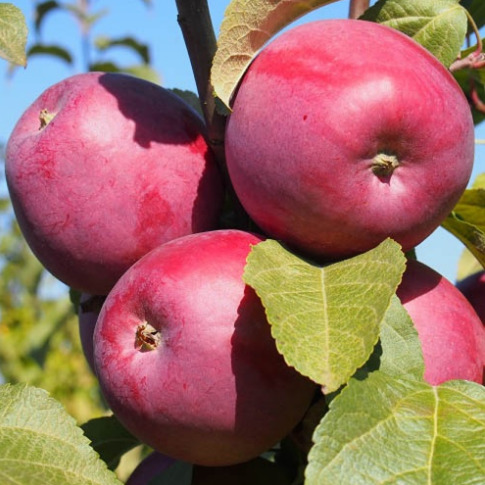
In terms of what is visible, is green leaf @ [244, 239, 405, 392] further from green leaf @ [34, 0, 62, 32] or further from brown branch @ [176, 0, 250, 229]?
green leaf @ [34, 0, 62, 32]

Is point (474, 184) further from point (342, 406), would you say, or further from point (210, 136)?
point (342, 406)

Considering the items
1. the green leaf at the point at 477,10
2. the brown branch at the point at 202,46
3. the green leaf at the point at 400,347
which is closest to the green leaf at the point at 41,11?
the green leaf at the point at 477,10

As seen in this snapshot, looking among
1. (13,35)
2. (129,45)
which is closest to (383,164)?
(13,35)

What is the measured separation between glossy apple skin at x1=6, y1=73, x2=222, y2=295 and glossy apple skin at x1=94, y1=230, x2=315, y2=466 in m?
0.11

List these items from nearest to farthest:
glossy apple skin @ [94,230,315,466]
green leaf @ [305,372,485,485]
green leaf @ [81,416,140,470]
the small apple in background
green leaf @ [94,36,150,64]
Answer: green leaf @ [305,372,485,485], glossy apple skin @ [94,230,315,466], the small apple in background, green leaf @ [81,416,140,470], green leaf @ [94,36,150,64]

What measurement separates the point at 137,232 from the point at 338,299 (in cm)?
31

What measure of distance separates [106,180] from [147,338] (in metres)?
0.23

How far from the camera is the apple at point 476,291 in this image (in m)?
1.23

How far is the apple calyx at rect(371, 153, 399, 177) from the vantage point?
3.13 ft

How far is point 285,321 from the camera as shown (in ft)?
2.82

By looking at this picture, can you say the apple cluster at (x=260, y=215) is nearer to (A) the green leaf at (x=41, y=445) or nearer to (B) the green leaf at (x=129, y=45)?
(A) the green leaf at (x=41, y=445)

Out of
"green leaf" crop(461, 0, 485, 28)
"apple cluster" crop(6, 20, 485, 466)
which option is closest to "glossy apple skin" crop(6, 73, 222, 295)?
"apple cluster" crop(6, 20, 485, 466)

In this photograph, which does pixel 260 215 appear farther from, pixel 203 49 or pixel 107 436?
pixel 107 436

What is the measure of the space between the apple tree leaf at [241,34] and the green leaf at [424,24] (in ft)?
0.42
